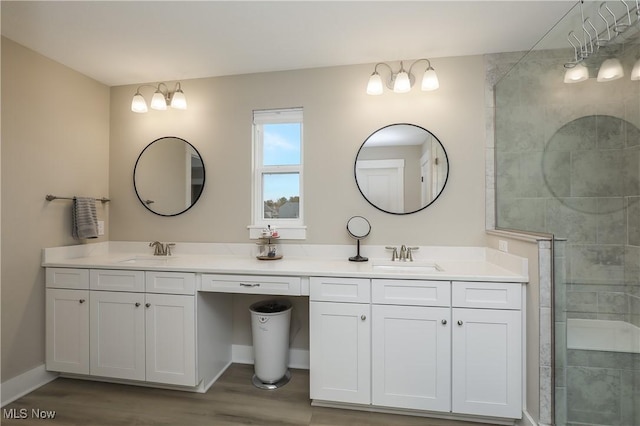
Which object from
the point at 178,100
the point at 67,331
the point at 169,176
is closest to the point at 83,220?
the point at 169,176

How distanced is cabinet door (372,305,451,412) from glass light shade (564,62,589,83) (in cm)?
144

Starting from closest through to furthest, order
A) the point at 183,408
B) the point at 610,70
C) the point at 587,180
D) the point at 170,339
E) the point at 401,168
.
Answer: the point at 610,70 < the point at 587,180 < the point at 183,408 < the point at 170,339 < the point at 401,168

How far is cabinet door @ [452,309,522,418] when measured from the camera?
1786 mm

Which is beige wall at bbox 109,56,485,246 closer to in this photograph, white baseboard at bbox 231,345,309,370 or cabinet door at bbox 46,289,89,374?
cabinet door at bbox 46,289,89,374

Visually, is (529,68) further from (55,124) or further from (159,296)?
(55,124)

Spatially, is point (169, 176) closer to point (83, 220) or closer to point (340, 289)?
point (83, 220)

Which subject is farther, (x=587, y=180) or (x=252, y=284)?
(x=252, y=284)

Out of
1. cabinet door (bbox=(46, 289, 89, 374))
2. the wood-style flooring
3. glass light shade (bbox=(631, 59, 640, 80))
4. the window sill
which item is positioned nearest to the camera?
glass light shade (bbox=(631, 59, 640, 80))

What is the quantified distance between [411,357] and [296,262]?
101 centimetres

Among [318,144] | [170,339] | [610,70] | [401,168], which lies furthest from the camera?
[318,144]

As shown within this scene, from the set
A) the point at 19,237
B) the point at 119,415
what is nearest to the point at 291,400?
the point at 119,415

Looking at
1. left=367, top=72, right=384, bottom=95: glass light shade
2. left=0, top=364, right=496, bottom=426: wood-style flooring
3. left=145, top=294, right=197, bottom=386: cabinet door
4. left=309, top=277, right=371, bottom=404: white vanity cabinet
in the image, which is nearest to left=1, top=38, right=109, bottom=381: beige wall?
left=0, top=364, right=496, bottom=426: wood-style flooring

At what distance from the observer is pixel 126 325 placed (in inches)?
86.5

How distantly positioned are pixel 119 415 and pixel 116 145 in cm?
223
